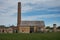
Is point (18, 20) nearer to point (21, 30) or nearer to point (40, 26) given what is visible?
point (21, 30)

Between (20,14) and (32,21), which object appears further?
(32,21)

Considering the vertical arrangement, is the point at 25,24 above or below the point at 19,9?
below

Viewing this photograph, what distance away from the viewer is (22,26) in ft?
215

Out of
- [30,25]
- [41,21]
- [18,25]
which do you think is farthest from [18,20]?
[41,21]

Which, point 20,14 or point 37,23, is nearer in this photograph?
point 20,14

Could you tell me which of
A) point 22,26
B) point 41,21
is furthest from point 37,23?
point 22,26

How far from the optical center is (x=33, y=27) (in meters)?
65.9

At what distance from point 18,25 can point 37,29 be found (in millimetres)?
7994

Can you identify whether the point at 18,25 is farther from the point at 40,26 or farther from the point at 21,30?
the point at 40,26

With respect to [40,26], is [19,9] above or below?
above

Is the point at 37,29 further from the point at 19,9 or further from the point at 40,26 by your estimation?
the point at 19,9

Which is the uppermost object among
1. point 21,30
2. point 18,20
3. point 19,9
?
point 19,9

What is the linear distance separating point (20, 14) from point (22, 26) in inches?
212

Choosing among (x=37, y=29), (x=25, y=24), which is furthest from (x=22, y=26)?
(x=37, y=29)
